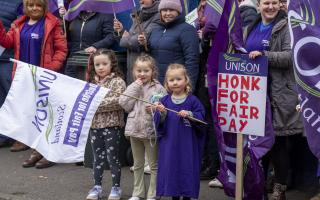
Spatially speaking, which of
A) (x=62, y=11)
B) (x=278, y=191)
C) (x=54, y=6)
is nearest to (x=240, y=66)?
(x=278, y=191)

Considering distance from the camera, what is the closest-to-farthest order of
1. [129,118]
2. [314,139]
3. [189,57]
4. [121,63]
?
1. [314,139]
2. [129,118]
3. [189,57]
4. [121,63]

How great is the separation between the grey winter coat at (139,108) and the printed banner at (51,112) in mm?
302

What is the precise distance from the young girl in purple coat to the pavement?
2.66 ft

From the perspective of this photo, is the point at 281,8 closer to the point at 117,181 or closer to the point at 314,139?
the point at 314,139

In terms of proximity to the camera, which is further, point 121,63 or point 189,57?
point 121,63

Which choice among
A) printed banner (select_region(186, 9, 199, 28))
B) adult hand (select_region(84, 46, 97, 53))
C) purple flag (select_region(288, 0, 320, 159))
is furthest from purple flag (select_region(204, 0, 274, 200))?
adult hand (select_region(84, 46, 97, 53))

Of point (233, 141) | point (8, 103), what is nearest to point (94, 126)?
point (8, 103)

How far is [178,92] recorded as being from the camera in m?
6.47

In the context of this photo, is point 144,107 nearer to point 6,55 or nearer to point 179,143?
point 179,143

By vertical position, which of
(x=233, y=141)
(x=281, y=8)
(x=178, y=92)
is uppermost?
(x=281, y=8)

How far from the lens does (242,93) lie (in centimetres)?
603

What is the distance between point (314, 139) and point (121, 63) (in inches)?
122

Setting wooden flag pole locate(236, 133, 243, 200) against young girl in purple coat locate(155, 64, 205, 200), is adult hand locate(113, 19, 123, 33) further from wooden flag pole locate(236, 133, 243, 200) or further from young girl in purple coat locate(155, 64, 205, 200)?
wooden flag pole locate(236, 133, 243, 200)

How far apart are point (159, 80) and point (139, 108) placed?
0.87 meters
